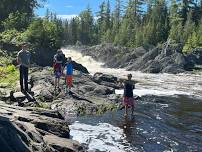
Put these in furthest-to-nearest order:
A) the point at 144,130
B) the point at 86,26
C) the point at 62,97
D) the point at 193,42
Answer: the point at 86,26
the point at 193,42
the point at 62,97
the point at 144,130

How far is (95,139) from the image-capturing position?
18984 mm

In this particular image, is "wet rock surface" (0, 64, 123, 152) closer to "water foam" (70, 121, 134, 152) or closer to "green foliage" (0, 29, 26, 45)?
"water foam" (70, 121, 134, 152)

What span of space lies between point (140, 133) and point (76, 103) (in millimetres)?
6224

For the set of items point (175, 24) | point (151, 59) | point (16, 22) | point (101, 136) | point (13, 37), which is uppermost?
point (175, 24)

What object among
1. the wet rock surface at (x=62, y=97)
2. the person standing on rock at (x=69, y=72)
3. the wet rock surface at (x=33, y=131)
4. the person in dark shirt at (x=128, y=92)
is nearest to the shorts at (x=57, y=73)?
the person standing on rock at (x=69, y=72)

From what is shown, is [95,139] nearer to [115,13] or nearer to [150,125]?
[150,125]

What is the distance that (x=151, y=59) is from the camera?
8706cm

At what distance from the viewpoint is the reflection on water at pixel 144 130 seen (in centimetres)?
1842

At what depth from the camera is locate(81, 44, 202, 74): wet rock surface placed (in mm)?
78062

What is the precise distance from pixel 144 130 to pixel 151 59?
66.2 meters

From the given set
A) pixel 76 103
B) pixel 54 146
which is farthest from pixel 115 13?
pixel 54 146

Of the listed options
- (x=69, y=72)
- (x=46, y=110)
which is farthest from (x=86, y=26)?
(x=46, y=110)

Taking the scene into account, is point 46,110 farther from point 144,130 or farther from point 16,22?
point 16,22

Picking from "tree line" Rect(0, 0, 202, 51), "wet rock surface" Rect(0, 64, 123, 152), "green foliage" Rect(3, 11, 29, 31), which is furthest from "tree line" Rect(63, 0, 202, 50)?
"wet rock surface" Rect(0, 64, 123, 152)
